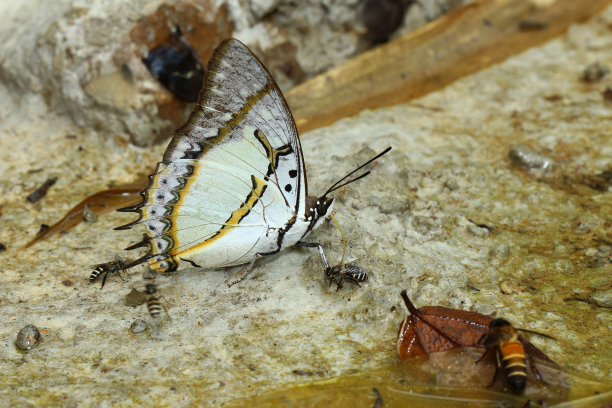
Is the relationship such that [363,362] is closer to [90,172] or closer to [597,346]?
[597,346]

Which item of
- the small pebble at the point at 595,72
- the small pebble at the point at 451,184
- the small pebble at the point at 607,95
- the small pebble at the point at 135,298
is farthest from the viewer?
the small pebble at the point at 595,72

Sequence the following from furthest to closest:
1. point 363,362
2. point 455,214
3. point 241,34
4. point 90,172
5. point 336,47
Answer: point 336,47 < point 241,34 < point 90,172 < point 455,214 < point 363,362

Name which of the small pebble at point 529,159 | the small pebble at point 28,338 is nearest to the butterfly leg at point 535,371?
the small pebble at point 529,159

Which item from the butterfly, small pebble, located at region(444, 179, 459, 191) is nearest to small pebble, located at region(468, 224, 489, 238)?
small pebble, located at region(444, 179, 459, 191)

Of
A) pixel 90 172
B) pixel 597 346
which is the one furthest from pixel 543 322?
pixel 90 172

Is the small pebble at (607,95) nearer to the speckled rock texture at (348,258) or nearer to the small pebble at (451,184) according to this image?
the speckled rock texture at (348,258)

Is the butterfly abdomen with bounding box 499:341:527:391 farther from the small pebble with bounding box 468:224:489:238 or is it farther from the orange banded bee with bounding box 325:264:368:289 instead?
the small pebble with bounding box 468:224:489:238
